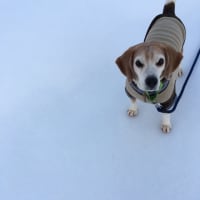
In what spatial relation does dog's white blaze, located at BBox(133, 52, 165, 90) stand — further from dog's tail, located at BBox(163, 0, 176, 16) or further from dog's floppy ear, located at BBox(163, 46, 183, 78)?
dog's tail, located at BBox(163, 0, 176, 16)

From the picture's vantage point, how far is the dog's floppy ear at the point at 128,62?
1137mm

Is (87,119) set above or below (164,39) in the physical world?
below

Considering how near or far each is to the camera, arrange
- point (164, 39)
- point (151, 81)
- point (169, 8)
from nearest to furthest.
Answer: point (151, 81), point (164, 39), point (169, 8)

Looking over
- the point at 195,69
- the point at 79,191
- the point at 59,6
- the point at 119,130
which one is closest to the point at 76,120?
the point at 119,130

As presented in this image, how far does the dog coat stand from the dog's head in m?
0.05

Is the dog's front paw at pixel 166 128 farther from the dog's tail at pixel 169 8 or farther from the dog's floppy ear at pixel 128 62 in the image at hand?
the dog's tail at pixel 169 8

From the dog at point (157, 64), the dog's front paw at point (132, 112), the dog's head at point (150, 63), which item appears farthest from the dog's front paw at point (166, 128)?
the dog's head at point (150, 63)

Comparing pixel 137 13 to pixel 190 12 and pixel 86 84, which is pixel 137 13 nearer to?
pixel 190 12

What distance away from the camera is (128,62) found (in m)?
1.15

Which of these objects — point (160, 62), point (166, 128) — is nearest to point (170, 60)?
point (160, 62)

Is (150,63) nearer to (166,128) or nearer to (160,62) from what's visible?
Result: (160,62)

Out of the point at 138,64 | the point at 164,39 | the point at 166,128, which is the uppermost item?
the point at 164,39

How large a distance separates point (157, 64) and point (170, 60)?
0.05 meters

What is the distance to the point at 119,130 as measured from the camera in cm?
137
